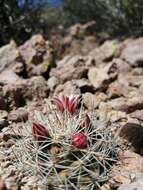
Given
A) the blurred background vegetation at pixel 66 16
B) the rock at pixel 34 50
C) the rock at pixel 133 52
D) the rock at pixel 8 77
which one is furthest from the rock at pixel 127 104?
the blurred background vegetation at pixel 66 16

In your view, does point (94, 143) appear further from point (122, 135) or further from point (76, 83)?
point (76, 83)

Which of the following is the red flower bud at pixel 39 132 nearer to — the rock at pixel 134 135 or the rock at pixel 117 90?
the rock at pixel 134 135

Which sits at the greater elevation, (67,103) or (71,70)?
(67,103)

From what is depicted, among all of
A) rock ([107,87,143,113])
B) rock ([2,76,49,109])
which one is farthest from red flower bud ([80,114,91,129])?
rock ([2,76,49,109])

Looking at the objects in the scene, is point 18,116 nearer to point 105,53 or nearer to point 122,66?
point 122,66

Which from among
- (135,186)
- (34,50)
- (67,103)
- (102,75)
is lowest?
(135,186)

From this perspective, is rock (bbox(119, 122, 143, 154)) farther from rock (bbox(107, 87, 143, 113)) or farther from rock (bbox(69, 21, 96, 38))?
rock (bbox(69, 21, 96, 38))

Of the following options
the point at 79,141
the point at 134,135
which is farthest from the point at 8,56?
the point at 79,141
